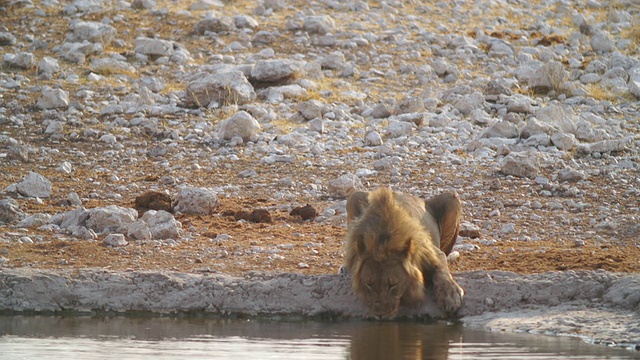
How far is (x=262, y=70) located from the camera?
1653cm

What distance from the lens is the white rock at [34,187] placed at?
12.4 metres

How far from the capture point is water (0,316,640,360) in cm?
695

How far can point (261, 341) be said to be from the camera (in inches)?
294

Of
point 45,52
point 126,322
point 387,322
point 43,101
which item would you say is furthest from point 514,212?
point 45,52

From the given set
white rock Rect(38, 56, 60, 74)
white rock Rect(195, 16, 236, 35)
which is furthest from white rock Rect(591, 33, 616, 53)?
white rock Rect(38, 56, 60, 74)

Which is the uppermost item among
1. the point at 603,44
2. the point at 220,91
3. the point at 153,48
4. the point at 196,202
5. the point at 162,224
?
the point at 603,44

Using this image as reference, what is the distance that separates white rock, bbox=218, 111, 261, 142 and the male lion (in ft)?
20.5

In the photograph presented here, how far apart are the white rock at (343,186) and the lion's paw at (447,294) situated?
182 inches

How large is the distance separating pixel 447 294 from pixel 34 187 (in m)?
6.10

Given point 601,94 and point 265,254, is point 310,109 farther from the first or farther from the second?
point 265,254

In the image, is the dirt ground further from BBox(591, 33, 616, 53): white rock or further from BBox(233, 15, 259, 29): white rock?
BBox(591, 33, 616, 53): white rock

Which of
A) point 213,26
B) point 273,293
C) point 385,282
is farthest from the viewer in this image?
point 213,26

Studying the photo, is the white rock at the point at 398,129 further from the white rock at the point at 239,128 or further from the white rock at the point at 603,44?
the white rock at the point at 603,44

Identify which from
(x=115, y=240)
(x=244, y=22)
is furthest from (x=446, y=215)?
(x=244, y=22)
